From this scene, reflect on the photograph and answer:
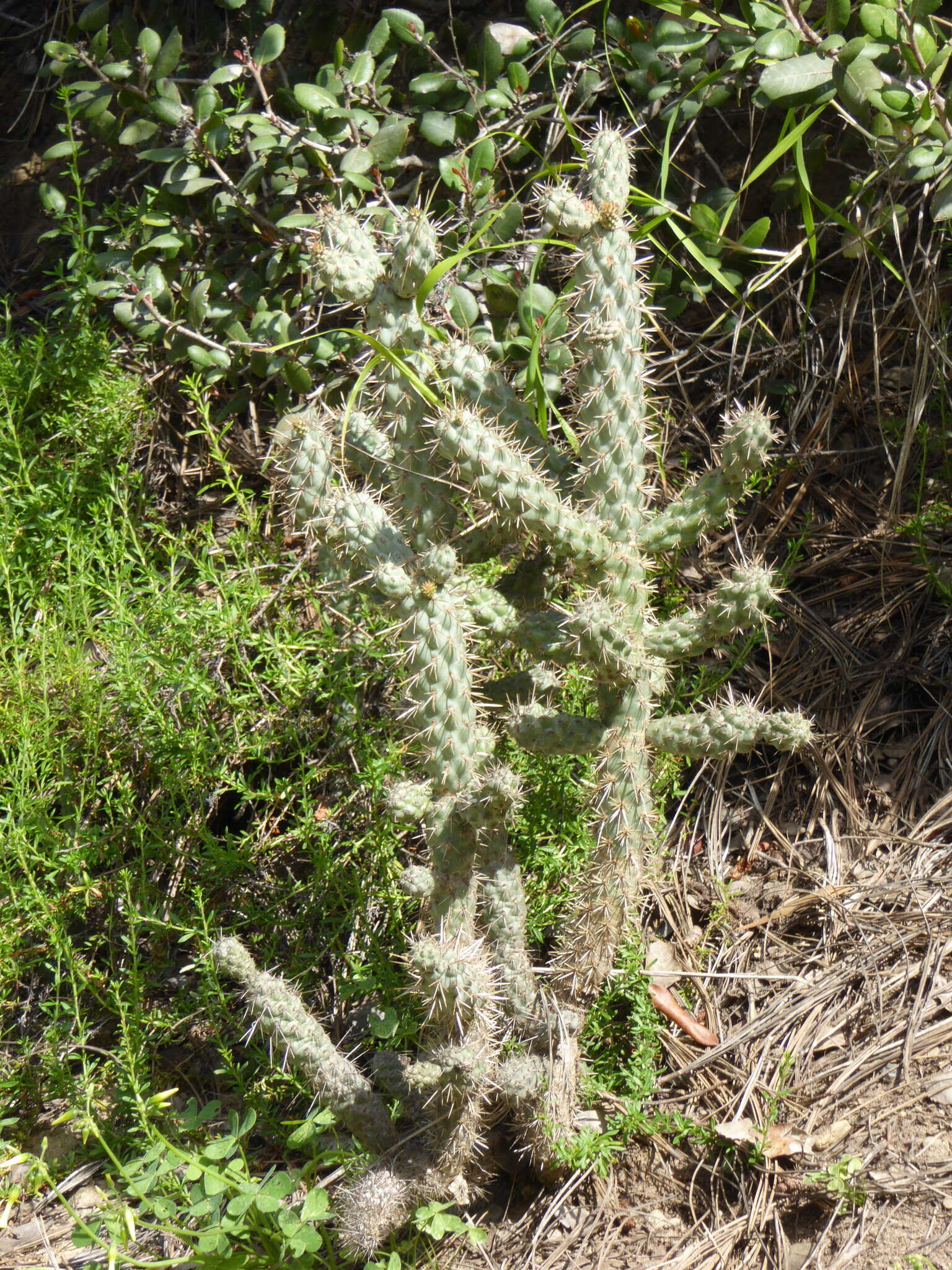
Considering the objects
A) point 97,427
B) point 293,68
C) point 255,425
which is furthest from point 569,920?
point 293,68

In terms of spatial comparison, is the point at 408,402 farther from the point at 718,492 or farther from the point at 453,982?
the point at 453,982

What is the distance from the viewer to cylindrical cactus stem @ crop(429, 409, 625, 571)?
1781 millimetres

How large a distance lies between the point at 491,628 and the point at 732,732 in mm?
514

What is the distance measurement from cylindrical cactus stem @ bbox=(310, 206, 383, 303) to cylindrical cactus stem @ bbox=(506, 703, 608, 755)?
2.76 ft

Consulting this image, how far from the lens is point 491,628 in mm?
2096

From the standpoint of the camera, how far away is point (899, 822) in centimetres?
262

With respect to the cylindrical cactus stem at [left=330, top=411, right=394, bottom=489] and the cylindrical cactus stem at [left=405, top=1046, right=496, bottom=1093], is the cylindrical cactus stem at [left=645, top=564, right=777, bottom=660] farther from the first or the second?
the cylindrical cactus stem at [left=405, top=1046, right=496, bottom=1093]

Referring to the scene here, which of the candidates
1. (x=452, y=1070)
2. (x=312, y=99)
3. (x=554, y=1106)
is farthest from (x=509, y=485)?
(x=312, y=99)

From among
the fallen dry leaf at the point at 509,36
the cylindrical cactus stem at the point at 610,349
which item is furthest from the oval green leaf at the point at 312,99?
the cylindrical cactus stem at the point at 610,349

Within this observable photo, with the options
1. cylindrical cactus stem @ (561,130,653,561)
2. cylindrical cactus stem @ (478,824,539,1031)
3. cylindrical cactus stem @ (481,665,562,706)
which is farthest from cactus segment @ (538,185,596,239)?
cylindrical cactus stem @ (478,824,539,1031)

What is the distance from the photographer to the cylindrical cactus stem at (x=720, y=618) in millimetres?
1938

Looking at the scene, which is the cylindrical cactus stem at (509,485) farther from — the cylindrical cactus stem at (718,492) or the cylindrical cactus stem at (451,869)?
the cylindrical cactus stem at (451,869)

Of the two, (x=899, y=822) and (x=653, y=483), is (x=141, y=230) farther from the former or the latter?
(x=899, y=822)

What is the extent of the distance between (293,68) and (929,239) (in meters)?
2.10
